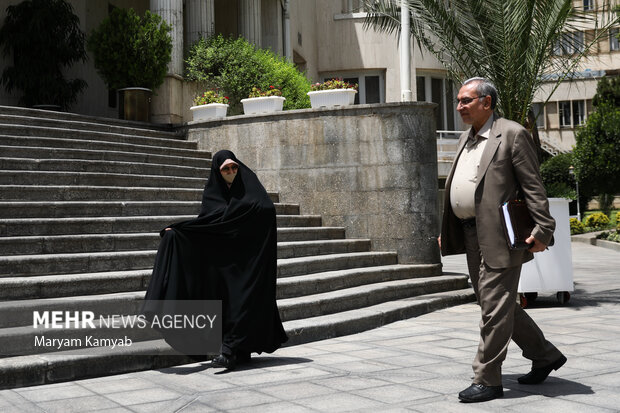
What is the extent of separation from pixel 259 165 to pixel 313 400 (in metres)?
8.27

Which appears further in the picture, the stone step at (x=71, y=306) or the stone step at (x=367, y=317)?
the stone step at (x=367, y=317)

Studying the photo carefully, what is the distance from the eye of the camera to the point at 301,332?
7.58m

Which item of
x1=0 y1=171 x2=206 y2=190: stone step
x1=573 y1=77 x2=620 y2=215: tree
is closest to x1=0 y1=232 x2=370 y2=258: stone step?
x1=0 y1=171 x2=206 y2=190: stone step

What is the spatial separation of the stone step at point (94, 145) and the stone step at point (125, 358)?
5008mm

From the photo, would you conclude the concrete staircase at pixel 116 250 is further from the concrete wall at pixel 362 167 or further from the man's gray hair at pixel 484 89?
the man's gray hair at pixel 484 89

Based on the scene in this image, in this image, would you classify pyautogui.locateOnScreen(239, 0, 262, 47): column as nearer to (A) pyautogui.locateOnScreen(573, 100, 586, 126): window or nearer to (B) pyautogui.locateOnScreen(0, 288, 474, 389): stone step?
(B) pyautogui.locateOnScreen(0, 288, 474, 389): stone step

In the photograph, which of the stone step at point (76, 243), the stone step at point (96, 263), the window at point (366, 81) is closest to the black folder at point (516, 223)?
the stone step at point (96, 263)

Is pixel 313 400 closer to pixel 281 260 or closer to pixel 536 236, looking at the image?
pixel 536 236

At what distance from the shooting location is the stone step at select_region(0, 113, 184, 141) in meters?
11.3

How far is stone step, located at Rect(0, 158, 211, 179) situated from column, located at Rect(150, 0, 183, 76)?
12.8 feet

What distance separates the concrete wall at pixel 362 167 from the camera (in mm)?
12039

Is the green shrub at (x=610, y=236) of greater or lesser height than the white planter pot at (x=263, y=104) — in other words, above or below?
below

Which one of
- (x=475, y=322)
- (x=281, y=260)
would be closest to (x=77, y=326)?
(x=281, y=260)

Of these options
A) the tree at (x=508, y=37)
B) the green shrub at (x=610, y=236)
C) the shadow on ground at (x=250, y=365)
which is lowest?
the shadow on ground at (x=250, y=365)
